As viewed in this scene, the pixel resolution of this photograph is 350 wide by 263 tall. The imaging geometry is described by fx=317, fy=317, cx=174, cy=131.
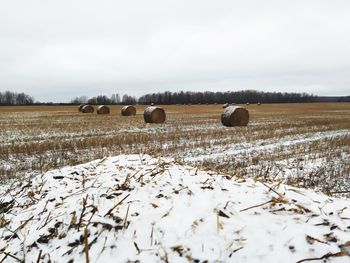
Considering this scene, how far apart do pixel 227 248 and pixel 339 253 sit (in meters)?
0.94

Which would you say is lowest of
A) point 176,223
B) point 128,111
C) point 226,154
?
point 226,154

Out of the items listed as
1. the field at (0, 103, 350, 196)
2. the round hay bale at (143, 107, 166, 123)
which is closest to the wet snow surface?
the field at (0, 103, 350, 196)

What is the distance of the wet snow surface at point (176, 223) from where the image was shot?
9.48 ft

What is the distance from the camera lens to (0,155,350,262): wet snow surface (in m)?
2.89

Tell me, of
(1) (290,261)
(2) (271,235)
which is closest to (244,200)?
(2) (271,235)

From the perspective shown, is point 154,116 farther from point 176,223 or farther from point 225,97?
point 225,97

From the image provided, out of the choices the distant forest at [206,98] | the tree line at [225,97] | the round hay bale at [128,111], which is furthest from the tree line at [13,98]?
the round hay bale at [128,111]

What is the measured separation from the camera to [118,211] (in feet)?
11.8

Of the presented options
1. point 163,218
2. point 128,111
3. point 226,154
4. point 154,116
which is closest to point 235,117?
point 154,116

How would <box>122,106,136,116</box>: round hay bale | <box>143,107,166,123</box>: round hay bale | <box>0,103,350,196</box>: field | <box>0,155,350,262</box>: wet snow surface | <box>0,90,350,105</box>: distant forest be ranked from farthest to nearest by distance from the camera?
<box>0,90,350,105</box>: distant forest → <box>122,106,136,116</box>: round hay bale → <box>143,107,166,123</box>: round hay bale → <box>0,103,350,196</box>: field → <box>0,155,350,262</box>: wet snow surface

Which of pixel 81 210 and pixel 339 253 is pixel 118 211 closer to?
pixel 81 210

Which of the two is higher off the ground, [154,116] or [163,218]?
[163,218]

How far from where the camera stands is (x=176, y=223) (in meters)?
3.31

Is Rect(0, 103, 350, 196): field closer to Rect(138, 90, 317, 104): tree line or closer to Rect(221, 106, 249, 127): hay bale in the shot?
Rect(221, 106, 249, 127): hay bale
